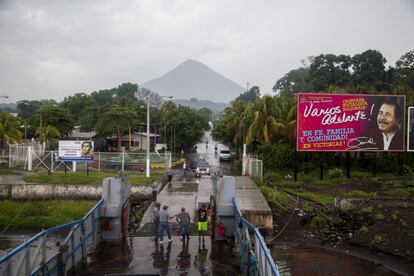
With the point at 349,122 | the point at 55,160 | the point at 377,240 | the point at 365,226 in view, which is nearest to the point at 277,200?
the point at 365,226

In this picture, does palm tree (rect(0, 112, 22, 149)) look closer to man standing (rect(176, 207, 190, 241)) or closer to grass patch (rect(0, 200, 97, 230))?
grass patch (rect(0, 200, 97, 230))

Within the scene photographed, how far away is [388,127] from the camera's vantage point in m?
27.2

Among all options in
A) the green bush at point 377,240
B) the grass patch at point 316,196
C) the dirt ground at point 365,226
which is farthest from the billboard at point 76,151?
the green bush at point 377,240

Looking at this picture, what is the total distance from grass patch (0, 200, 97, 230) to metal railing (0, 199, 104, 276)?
927 centimetres

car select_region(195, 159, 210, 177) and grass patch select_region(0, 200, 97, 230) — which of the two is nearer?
grass patch select_region(0, 200, 97, 230)

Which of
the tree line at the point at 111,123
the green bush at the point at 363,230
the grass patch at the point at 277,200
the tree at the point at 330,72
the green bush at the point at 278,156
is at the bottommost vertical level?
the green bush at the point at 363,230

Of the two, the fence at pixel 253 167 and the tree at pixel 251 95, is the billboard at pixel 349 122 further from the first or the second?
the tree at pixel 251 95

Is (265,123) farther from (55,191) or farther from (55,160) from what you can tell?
(55,191)

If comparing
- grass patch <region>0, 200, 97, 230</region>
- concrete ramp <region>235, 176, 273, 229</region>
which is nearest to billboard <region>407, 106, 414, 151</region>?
concrete ramp <region>235, 176, 273, 229</region>

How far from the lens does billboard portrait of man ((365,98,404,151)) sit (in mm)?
26956

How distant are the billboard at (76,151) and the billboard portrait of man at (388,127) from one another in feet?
58.0

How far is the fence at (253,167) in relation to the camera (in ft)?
95.5

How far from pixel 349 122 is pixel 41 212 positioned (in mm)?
18481

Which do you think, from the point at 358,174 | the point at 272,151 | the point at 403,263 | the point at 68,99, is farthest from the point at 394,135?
the point at 68,99
